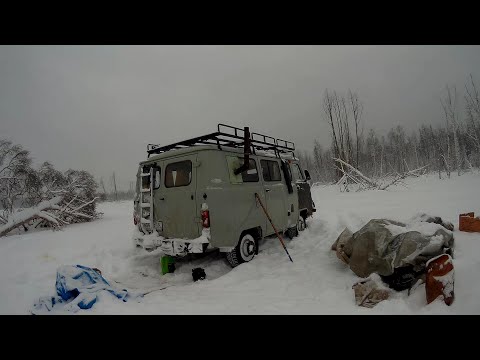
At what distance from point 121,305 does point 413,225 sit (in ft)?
15.2

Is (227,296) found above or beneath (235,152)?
beneath

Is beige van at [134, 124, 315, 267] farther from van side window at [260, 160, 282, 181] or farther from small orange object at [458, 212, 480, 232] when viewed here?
small orange object at [458, 212, 480, 232]

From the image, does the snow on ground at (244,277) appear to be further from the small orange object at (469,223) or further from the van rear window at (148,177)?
the van rear window at (148,177)

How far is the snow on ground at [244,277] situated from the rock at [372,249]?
30 cm

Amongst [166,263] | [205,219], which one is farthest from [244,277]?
[166,263]

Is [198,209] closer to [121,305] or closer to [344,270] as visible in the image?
[121,305]

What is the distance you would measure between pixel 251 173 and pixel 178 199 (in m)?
1.79

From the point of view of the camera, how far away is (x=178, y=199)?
5.57 metres

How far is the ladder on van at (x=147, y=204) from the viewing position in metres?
5.87

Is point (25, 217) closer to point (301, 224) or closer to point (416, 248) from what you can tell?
point (301, 224)

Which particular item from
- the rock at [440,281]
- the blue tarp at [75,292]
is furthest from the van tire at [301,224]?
the blue tarp at [75,292]

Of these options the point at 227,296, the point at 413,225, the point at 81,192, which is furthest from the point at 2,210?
the point at 413,225

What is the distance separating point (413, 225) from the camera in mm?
4699
